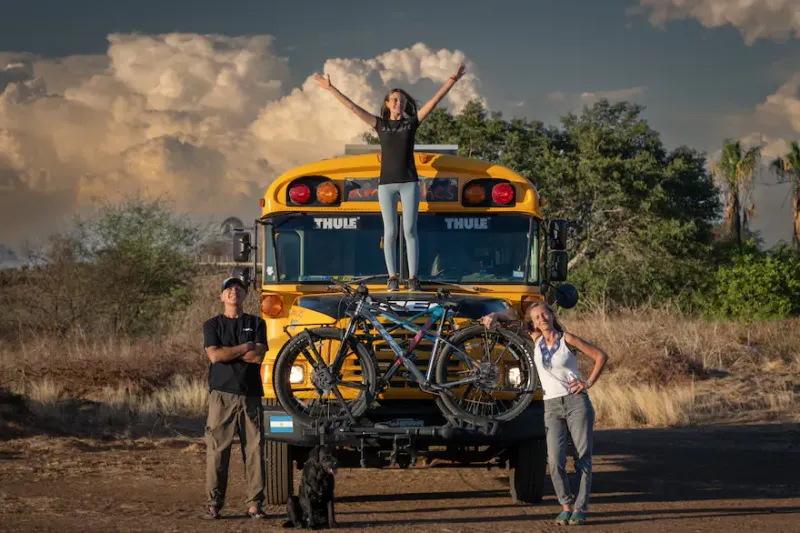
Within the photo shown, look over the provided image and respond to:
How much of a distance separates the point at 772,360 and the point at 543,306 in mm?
18541

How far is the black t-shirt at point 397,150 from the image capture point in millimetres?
10133

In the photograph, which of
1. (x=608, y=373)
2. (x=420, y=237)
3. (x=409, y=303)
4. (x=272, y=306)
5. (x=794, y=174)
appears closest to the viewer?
(x=409, y=303)

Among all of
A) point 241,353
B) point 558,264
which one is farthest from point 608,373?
point 241,353

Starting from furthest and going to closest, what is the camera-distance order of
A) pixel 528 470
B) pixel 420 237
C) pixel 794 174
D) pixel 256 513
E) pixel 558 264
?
pixel 794 174 < pixel 558 264 < pixel 420 237 < pixel 528 470 < pixel 256 513

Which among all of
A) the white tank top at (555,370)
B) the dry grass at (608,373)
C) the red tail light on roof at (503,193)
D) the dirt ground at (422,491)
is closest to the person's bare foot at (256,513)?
the dirt ground at (422,491)

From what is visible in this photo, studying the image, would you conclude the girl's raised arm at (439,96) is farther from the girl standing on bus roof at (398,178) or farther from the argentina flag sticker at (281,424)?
the argentina flag sticker at (281,424)

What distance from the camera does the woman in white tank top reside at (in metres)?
8.78

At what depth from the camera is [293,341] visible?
877cm

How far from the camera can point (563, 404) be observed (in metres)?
8.83

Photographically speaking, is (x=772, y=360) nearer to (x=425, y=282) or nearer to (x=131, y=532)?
(x=425, y=282)

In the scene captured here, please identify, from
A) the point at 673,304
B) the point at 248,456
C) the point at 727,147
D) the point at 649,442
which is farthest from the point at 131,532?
the point at 727,147

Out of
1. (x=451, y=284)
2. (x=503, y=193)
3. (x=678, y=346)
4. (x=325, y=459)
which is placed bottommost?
(x=325, y=459)

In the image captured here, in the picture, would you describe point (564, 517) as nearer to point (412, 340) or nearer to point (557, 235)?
point (412, 340)

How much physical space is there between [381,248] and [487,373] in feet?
6.71
